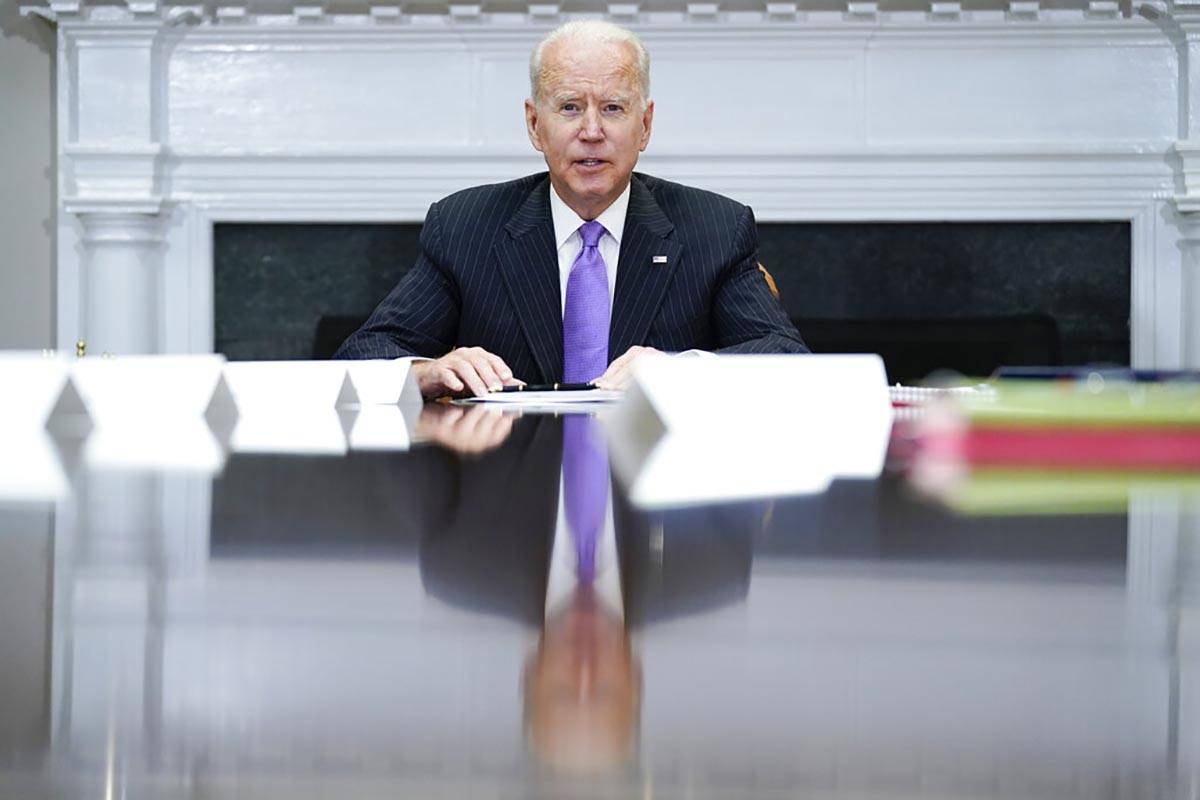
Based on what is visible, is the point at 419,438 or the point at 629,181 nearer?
the point at 419,438

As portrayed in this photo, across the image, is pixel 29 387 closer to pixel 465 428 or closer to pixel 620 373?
pixel 465 428

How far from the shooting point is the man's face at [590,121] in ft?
5.99

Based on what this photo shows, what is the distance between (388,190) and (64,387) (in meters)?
2.53

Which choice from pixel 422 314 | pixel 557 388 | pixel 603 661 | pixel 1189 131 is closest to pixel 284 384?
pixel 557 388

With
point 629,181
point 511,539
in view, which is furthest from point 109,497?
point 629,181

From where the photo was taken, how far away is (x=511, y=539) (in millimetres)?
261

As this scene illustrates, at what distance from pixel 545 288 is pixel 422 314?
0.56ft

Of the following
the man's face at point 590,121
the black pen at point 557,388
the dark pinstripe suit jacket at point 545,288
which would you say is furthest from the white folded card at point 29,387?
the man's face at point 590,121

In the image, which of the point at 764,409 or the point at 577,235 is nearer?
the point at 764,409

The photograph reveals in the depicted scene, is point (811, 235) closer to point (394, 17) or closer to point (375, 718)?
point (394, 17)

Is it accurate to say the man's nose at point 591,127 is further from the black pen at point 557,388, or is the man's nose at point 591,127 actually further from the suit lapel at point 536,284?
the black pen at point 557,388

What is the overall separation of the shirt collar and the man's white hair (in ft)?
0.62

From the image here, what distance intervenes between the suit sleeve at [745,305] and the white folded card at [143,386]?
3.26 ft

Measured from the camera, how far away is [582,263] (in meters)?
1.79
